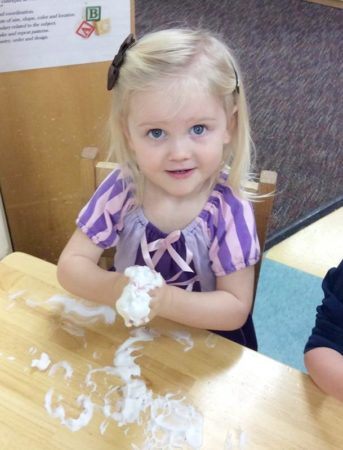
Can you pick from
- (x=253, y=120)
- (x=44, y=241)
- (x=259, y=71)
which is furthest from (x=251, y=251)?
(x=259, y=71)

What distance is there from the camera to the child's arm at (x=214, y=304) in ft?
2.49

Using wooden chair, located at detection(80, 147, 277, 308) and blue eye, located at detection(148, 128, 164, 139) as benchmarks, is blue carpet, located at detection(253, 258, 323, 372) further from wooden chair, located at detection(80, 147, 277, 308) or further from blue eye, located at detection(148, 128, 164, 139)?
blue eye, located at detection(148, 128, 164, 139)

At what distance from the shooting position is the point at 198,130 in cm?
74

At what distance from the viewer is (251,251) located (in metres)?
0.82

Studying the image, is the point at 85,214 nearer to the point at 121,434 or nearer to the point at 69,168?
the point at 121,434

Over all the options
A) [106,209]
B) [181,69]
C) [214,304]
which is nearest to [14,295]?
[106,209]

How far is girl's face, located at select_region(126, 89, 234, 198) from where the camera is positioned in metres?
0.71

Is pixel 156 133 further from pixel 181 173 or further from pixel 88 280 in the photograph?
pixel 88 280

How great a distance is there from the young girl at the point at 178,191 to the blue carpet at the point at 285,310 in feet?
1.97

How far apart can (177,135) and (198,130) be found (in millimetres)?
35

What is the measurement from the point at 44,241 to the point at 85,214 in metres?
0.68

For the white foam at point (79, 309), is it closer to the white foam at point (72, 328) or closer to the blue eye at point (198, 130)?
the white foam at point (72, 328)

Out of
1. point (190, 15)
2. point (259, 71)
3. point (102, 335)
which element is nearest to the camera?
point (102, 335)

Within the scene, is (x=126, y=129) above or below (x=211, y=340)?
above
